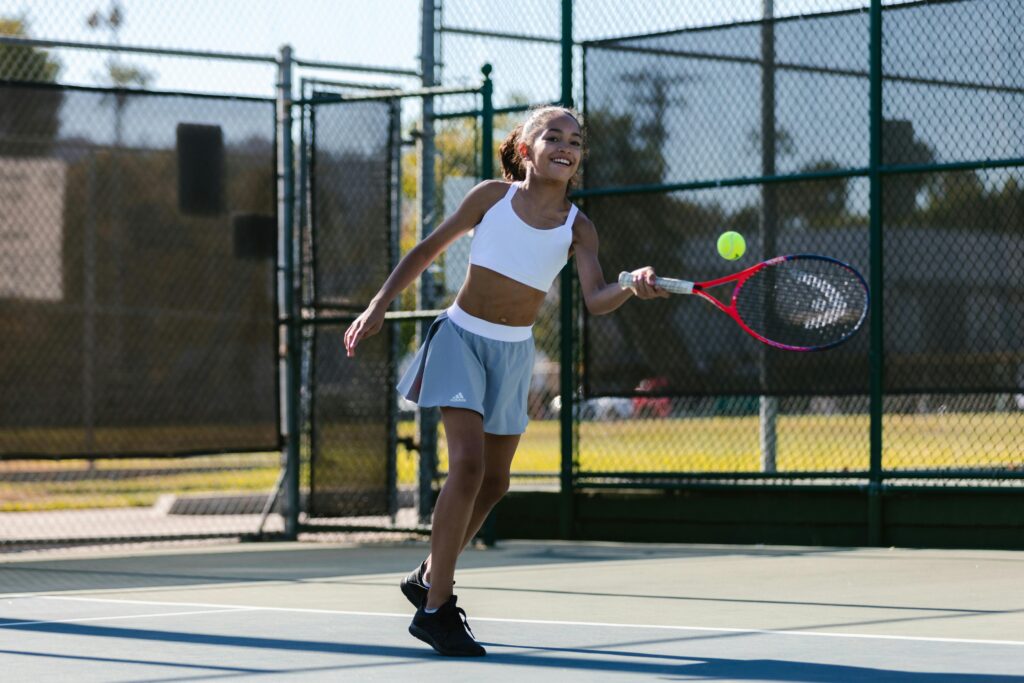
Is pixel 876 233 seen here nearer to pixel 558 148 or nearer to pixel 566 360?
pixel 566 360

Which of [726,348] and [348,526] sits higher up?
[726,348]

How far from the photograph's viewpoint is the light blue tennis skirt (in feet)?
17.7

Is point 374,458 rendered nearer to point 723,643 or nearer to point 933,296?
point 933,296

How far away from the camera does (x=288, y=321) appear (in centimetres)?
984

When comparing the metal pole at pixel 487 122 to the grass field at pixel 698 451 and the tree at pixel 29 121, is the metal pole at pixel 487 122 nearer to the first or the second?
the grass field at pixel 698 451

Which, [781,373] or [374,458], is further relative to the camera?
[374,458]

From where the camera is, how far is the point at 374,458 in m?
10.0

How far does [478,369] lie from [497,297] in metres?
0.25

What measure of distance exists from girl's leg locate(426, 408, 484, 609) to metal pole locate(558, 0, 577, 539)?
437cm

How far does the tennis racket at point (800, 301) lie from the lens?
19.8ft

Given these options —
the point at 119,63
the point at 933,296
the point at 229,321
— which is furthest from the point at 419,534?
the point at 119,63

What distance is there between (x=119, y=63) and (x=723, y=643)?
9.16 m

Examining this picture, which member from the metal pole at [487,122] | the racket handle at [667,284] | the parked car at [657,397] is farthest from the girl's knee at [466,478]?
the parked car at [657,397]

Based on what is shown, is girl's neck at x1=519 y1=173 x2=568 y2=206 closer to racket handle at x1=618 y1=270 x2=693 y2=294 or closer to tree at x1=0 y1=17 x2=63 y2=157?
racket handle at x1=618 y1=270 x2=693 y2=294
